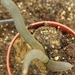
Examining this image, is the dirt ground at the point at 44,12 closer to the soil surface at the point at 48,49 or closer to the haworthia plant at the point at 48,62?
the soil surface at the point at 48,49

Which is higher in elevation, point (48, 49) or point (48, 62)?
point (48, 49)

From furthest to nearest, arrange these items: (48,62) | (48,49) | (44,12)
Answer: (44,12), (48,49), (48,62)

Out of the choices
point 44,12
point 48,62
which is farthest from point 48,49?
point 44,12

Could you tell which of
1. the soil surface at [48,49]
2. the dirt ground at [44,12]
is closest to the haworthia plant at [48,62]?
the soil surface at [48,49]

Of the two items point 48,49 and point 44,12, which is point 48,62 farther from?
point 44,12

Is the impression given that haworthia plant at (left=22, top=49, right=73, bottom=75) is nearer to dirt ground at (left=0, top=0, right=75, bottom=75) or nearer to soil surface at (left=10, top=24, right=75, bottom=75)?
soil surface at (left=10, top=24, right=75, bottom=75)

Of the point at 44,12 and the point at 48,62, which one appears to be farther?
the point at 44,12

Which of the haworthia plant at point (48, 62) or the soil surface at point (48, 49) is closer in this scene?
the haworthia plant at point (48, 62)

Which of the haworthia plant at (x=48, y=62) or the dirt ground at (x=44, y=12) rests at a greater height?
the dirt ground at (x=44, y=12)

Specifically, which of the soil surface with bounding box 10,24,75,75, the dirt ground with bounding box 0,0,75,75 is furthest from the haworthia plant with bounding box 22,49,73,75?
the dirt ground with bounding box 0,0,75,75

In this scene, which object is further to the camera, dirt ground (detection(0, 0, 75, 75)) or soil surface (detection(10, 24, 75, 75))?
dirt ground (detection(0, 0, 75, 75))

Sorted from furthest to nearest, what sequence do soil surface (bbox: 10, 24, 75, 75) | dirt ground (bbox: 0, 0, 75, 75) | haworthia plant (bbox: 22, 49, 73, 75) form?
dirt ground (bbox: 0, 0, 75, 75)
soil surface (bbox: 10, 24, 75, 75)
haworthia plant (bbox: 22, 49, 73, 75)

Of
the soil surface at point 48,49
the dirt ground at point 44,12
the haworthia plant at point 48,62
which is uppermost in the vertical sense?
the dirt ground at point 44,12
